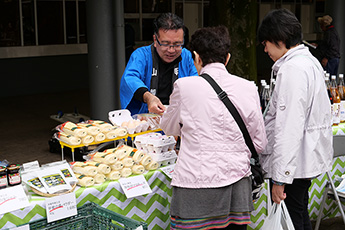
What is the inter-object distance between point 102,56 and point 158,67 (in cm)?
408

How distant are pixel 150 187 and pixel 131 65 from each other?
3.52 feet

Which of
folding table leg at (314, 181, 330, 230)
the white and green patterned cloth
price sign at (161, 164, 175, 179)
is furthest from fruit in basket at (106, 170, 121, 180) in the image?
the white and green patterned cloth

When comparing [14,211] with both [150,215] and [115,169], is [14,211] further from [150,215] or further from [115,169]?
[150,215]

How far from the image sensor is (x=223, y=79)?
2.65m

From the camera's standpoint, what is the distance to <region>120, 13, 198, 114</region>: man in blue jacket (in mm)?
3541

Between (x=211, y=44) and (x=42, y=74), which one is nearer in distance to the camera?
(x=211, y=44)

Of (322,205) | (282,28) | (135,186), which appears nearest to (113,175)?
(135,186)

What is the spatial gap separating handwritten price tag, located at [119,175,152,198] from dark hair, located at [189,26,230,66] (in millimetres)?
915

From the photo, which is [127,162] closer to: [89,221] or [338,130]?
[89,221]

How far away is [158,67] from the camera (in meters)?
3.88

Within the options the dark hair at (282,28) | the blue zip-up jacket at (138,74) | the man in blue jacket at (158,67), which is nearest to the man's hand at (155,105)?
the man in blue jacket at (158,67)

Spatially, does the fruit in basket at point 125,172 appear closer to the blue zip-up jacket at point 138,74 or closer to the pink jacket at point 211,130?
the pink jacket at point 211,130

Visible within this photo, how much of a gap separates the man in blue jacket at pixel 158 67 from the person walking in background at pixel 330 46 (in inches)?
305

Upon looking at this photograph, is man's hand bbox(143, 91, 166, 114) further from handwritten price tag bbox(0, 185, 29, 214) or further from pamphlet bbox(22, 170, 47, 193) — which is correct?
handwritten price tag bbox(0, 185, 29, 214)
